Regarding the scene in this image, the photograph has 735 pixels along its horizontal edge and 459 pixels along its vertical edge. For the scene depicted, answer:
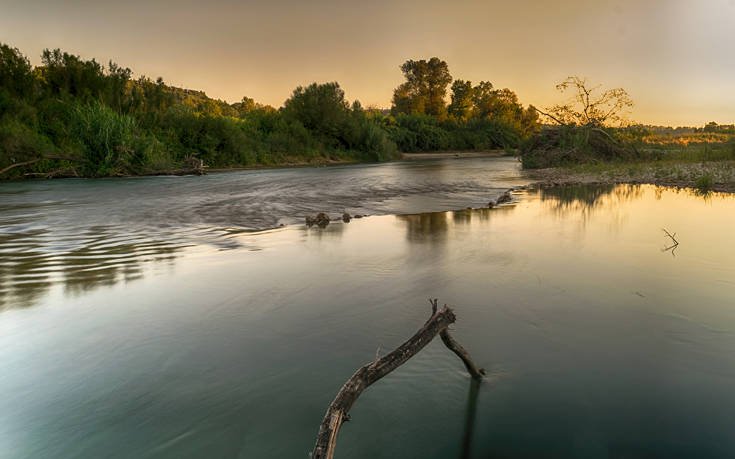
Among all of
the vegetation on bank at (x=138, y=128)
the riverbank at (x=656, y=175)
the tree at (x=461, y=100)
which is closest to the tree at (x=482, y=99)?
the tree at (x=461, y=100)

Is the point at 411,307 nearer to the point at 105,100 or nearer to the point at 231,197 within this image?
the point at 231,197

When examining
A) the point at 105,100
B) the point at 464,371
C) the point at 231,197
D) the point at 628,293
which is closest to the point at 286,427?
the point at 464,371

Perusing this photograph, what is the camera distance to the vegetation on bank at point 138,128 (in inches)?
1053

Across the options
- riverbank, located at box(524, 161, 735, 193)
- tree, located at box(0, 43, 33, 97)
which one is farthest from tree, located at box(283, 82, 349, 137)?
riverbank, located at box(524, 161, 735, 193)

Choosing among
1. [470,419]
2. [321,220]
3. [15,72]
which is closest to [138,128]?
[15,72]

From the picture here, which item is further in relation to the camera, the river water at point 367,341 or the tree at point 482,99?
the tree at point 482,99

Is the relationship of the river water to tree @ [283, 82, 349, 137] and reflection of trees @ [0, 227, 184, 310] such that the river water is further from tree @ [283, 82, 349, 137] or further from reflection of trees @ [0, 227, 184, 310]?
tree @ [283, 82, 349, 137]

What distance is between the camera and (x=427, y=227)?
12.0m

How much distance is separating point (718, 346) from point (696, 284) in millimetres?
2385

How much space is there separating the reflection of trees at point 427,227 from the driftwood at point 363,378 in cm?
692

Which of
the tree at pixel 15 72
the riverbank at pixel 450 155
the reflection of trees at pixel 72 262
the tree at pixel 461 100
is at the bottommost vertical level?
the reflection of trees at pixel 72 262

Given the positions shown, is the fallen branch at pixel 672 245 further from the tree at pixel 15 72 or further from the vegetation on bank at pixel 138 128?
the tree at pixel 15 72

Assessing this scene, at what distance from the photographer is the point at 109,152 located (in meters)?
26.8

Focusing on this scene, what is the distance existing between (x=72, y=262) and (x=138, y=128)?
24.3m
